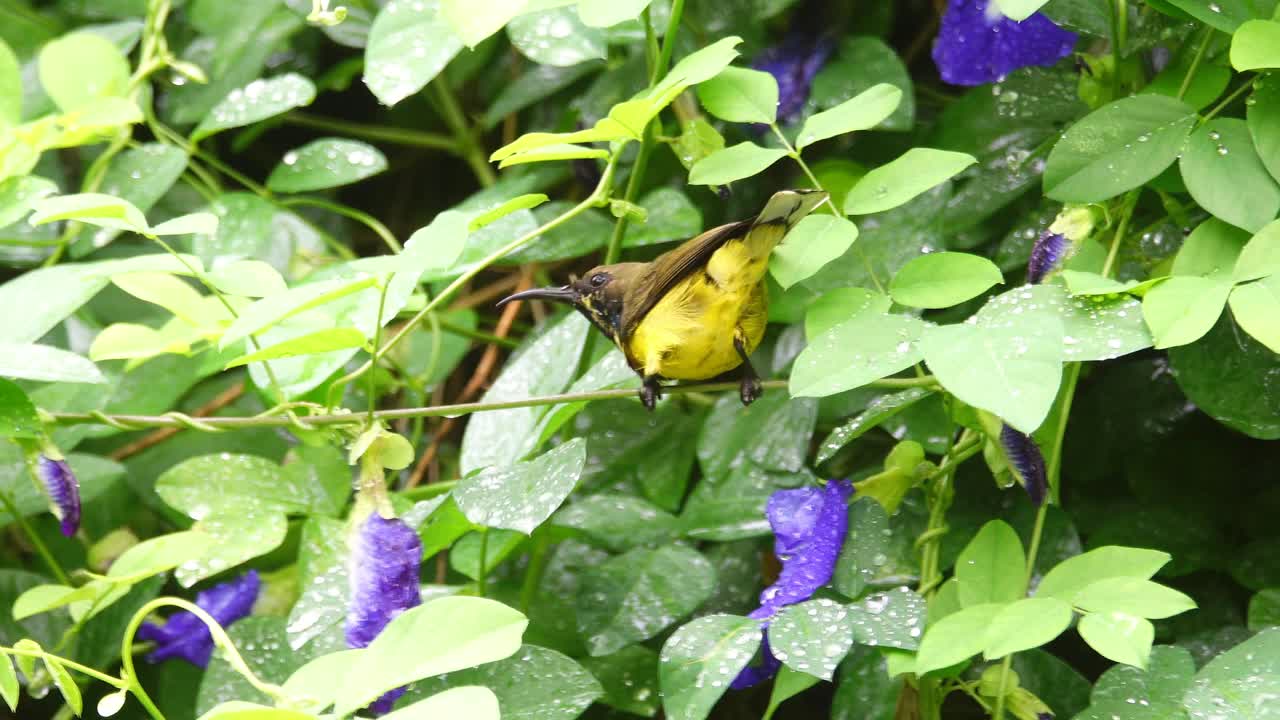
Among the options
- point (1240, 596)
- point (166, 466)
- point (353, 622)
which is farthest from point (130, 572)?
point (1240, 596)

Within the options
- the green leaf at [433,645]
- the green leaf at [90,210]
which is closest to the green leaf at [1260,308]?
the green leaf at [433,645]

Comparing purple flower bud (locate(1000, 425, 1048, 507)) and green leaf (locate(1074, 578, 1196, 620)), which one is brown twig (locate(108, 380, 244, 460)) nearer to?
purple flower bud (locate(1000, 425, 1048, 507))

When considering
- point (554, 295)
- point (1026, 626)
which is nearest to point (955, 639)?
point (1026, 626)

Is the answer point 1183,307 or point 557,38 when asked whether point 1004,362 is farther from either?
point 557,38

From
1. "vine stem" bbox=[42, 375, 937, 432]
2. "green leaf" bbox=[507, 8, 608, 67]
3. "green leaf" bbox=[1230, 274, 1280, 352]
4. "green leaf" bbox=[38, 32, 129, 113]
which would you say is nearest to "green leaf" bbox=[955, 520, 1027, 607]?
"vine stem" bbox=[42, 375, 937, 432]

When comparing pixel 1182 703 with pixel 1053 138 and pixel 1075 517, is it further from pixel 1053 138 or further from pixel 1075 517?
pixel 1053 138

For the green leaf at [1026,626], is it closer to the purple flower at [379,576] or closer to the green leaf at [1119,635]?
the green leaf at [1119,635]
